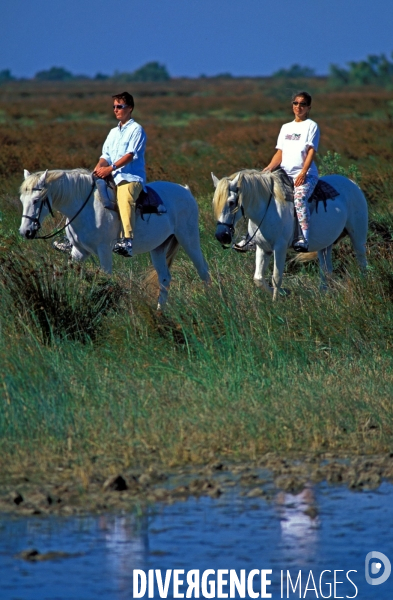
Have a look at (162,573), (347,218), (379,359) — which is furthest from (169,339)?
(162,573)

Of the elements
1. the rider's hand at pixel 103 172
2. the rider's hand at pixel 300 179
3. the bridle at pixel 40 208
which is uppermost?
the rider's hand at pixel 103 172

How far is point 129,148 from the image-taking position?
1012 centimetres

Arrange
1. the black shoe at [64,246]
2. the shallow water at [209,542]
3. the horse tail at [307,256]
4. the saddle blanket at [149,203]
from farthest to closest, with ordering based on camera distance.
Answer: the horse tail at [307,256]
the black shoe at [64,246]
the saddle blanket at [149,203]
the shallow water at [209,542]

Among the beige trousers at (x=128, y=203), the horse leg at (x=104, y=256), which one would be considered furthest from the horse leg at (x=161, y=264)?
the beige trousers at (x=128, y=203)

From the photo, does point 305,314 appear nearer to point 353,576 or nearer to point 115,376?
point 115,376

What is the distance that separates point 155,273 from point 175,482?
5.28 meters

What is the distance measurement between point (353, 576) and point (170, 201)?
678cm

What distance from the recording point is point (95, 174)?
33.6 ft

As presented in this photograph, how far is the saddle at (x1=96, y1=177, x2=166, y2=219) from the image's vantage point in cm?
1023

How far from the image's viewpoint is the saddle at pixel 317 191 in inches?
401

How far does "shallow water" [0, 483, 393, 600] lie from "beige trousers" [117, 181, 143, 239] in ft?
16.2

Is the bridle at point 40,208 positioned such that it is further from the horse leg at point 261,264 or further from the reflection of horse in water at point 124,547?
the reflection of horse in water at point 124,547

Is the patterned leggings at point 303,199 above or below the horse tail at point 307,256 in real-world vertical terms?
above

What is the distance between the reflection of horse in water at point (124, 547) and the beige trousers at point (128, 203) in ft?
17.2
